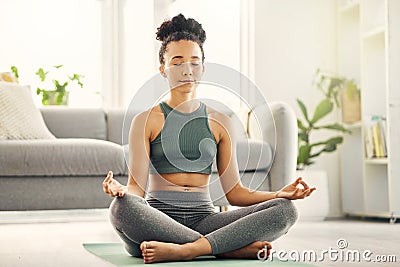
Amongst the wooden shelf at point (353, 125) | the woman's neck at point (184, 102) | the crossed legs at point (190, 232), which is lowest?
the crossed legs at point (190, 232)

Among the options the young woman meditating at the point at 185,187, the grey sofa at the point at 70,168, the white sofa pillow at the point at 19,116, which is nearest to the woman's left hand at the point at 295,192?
the young woman meditating at the point at 185,187

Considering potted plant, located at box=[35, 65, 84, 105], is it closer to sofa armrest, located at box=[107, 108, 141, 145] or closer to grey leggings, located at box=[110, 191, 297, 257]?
sofa armrest, located at box=[107, 108, 141, 145]

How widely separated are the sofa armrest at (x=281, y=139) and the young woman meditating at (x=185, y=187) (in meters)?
1.30

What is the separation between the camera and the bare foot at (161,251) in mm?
1860

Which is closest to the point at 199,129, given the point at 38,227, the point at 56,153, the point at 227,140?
the point at 227,140

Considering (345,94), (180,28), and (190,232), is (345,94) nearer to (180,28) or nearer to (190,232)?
(180,28)

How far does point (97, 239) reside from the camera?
9.62ft

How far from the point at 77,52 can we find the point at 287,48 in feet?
4.83

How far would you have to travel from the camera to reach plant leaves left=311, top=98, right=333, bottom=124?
4629 mm

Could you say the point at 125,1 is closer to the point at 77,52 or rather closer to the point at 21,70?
the point at 77,52

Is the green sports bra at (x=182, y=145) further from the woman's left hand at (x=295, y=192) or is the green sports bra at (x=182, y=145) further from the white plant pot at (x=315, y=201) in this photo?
the white plant pot at (x=315, y=201)

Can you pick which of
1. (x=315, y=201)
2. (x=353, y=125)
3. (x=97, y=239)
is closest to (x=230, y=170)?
(x=97, y=239)

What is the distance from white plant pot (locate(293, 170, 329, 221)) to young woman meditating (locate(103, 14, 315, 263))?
91.3 inches

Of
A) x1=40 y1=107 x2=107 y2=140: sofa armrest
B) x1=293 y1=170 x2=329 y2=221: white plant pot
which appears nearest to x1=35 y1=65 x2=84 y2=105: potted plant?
x1=40 y1=107 x2=107 y2=140: sofa armrest
